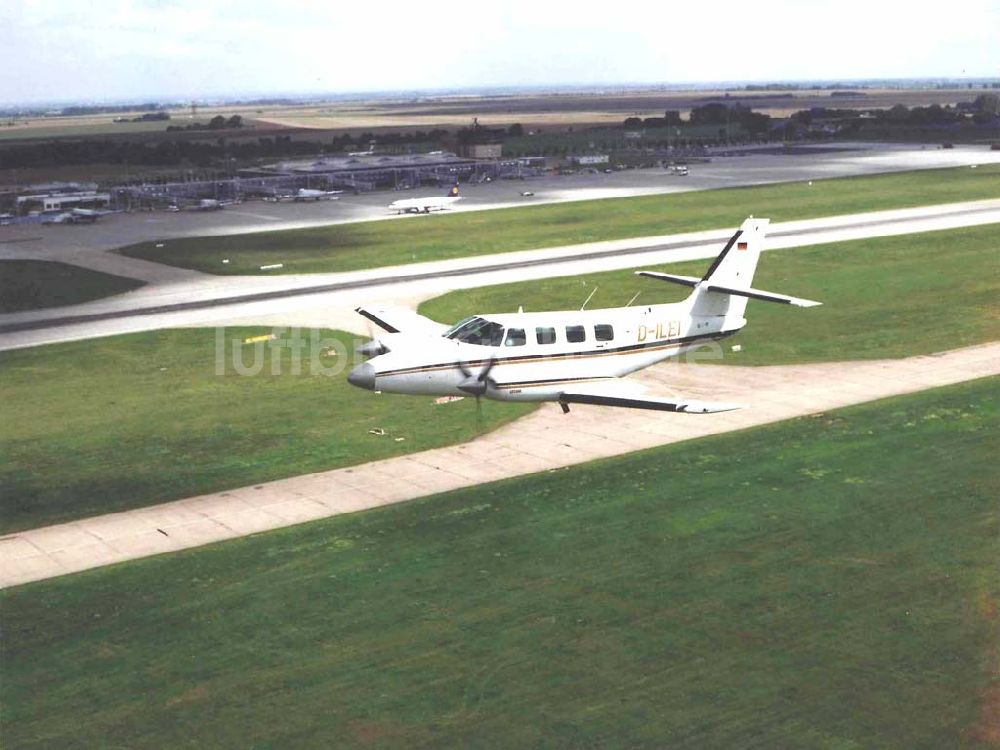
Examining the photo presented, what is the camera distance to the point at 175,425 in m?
45.6

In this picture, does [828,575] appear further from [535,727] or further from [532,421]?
[532,421]

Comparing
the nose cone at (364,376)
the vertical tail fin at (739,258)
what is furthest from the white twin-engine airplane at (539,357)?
the vertical tail fin at (739,258)

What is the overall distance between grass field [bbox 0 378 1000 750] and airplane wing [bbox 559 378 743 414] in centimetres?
258

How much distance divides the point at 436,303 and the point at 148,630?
140 feet

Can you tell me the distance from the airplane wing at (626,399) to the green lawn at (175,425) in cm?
604

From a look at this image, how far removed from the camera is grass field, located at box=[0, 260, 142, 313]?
74.9 metres

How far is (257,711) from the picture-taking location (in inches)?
939

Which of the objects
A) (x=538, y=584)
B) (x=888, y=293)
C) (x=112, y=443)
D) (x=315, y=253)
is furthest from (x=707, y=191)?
(x=538, y=584)

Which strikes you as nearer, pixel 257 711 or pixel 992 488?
pixel 257 711

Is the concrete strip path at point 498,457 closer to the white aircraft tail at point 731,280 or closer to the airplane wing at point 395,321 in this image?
the white aircraft tail at point 731,280

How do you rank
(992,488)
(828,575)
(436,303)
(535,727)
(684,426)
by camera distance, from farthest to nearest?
1. (436,303)
2. (684,426)
3. (992,488)
4. (828,575)
5. (535,727)

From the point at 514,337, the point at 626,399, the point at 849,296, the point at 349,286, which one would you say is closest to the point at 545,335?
the point at 514,337

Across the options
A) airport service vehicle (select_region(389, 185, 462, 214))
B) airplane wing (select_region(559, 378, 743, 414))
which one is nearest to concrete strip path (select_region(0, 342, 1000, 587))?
airplane wing (select_region(559, 378, 743, 414))

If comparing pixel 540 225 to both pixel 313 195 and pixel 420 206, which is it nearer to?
pixel 420 206
